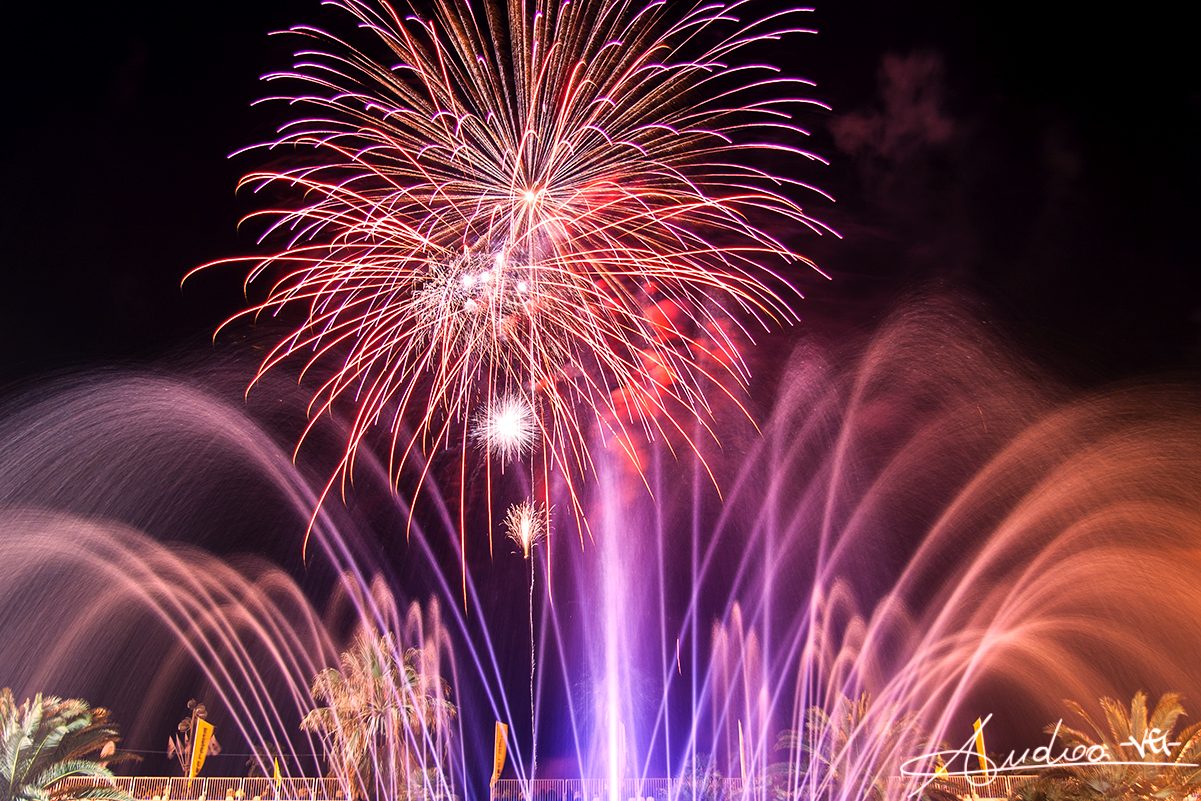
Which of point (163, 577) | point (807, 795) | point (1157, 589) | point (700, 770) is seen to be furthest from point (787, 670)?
point (163, 577)

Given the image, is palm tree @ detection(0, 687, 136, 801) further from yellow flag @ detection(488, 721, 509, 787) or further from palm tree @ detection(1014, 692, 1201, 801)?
palm tree @ detection(1014, 692, 1201, 801)

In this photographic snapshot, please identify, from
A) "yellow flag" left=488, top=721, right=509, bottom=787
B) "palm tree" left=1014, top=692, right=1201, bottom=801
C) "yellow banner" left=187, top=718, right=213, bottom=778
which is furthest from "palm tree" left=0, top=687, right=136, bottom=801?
"palm tree" left=1014, top=692, right=1201, bottom=801

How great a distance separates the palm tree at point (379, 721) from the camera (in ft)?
124

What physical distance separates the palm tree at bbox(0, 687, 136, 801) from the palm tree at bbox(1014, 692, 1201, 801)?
31139mm

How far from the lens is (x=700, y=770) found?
167 ft

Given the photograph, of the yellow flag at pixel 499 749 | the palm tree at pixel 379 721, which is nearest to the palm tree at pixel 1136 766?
the yellow flag at pixel 499 749

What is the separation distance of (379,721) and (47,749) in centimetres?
1531

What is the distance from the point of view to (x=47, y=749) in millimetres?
26281

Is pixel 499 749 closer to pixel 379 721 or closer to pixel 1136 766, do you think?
pixel 379 721

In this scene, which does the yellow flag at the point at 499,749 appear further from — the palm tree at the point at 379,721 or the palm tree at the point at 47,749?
the palm tree at the point at 47,749

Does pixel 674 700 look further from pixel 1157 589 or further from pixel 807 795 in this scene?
pixel 1157 589

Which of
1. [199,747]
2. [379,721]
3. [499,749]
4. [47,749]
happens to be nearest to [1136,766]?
[499,749]

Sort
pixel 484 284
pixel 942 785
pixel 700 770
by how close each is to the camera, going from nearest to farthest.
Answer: pixel 484 284 → pixel 942 785 → pixel 700 770

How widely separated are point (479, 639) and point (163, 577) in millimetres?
34131
